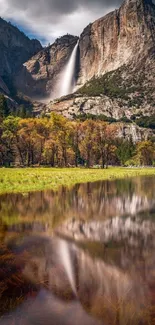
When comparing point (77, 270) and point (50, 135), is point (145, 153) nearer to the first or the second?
point (50, 135)

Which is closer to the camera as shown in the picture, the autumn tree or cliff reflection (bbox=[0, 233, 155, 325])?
cliff reflection (bbox=[0, 233, 155, 325])

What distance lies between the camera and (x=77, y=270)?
335 inches

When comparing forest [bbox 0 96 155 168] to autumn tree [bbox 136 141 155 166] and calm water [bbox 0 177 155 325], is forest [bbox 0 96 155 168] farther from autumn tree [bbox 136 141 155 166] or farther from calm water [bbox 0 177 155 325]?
calm water [bbox 0 177 155 325]

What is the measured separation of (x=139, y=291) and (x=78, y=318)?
1.83 metres

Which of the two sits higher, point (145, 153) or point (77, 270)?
point (145, 153)

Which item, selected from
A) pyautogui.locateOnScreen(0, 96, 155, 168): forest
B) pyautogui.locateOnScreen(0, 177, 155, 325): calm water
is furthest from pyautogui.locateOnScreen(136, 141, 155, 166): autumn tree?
pyautogui.locateOnScreen(0, 177, 155, 325): calm water

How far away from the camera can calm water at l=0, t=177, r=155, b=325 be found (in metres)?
6.14

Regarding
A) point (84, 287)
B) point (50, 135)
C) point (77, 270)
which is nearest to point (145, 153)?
point (50, 135)

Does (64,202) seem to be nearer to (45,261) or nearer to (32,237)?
(32,237)

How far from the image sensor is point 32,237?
12.3m

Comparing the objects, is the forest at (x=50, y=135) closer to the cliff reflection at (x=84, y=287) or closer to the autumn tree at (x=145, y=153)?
the autumn tree at (x=145, y=153)

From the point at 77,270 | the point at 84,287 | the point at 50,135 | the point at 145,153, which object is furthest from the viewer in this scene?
the point at 145,153

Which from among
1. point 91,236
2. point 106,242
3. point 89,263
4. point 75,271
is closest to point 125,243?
point 106,242

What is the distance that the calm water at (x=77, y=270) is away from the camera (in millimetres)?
6145
